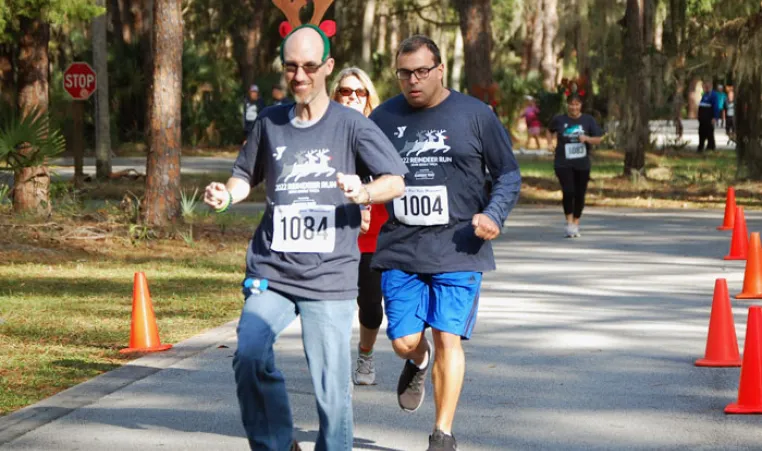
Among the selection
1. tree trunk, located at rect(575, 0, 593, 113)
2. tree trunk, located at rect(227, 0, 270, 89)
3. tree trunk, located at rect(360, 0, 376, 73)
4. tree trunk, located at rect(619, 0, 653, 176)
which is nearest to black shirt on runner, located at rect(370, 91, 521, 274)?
tree trunk, located at rect(619, 0, 653, 176)

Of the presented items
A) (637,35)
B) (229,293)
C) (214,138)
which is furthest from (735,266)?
(214,138)

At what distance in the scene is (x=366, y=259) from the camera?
7973 millimetres

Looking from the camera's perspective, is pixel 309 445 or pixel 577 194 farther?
pixel 577 194

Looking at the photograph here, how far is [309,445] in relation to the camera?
6688mm

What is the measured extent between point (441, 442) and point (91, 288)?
7307 mm

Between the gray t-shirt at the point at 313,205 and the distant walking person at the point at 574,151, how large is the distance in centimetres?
1168

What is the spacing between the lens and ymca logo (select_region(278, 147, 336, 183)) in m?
5.45

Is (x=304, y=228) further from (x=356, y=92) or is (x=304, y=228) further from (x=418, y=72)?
(x=356, y=92)

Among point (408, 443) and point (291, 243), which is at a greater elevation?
point (291, 243)

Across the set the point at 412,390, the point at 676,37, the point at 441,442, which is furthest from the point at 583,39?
the point at 441,442

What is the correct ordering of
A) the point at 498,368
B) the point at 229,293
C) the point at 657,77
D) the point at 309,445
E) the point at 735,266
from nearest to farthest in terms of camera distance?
the point at 309,445, the point at 498,368, the point at 229,293, the point at 735,266, the point at 657,77

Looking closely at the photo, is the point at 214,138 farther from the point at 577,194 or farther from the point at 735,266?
the point at 735,266

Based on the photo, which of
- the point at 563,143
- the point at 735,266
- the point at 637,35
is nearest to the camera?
the point at 735,266

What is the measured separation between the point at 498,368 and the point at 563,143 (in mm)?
8751
